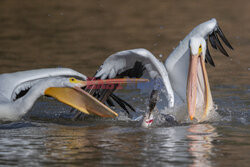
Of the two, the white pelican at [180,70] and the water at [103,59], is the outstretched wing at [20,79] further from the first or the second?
the white pelican at [180,70]

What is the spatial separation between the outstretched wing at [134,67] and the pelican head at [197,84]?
300 millimetres

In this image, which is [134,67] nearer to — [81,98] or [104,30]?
[81,98]

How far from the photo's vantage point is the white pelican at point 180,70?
698cm

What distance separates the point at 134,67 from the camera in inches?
291

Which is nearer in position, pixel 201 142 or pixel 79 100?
pixel 201 142

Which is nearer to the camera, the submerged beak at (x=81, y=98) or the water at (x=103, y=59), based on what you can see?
the water at (x=103, y=59)

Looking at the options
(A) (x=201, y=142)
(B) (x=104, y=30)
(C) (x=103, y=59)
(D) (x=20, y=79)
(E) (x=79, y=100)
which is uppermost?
(B) (x=104, y=30)

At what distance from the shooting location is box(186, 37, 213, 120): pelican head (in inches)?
274

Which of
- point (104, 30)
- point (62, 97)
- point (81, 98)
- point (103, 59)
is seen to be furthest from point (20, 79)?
point (104, 30)

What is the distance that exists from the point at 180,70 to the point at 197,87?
300 mm

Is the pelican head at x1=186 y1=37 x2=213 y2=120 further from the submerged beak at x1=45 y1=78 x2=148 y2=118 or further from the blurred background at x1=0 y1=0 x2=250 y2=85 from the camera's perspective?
the blurred background at x1=0 y1=0 x2=250 y2=85

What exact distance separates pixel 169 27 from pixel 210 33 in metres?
7.80

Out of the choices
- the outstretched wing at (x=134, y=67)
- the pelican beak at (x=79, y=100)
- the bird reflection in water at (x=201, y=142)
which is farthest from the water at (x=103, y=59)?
the outstretched wing at (x=134, y=67)

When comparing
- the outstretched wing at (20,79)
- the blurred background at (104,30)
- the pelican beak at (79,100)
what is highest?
the blurred background at (104,30)
